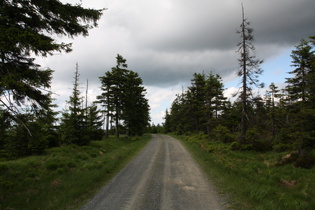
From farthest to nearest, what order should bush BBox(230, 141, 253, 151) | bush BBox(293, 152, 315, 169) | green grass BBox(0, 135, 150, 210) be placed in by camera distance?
bush BBox(230, 141, 253, 151)
bush BBox(293, 152, 315, 169)
green grass BBox(0, 135, 150, 210)

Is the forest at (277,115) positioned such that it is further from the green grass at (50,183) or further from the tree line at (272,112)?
the green grass at (50,183)

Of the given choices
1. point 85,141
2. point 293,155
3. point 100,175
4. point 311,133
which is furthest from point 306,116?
point 85,141

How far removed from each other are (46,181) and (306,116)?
16.6m

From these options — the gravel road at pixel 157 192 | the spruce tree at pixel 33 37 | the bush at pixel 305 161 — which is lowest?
the gravel road at pixel 157 192

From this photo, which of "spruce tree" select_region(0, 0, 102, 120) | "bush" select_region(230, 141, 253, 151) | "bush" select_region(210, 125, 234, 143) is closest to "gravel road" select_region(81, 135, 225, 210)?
"spruce tree" select_region(0, 0, 102, 120)

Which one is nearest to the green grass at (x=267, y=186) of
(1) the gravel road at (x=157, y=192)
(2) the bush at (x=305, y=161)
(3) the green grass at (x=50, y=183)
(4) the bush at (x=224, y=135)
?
(2) the bush at (x=305, y=161)

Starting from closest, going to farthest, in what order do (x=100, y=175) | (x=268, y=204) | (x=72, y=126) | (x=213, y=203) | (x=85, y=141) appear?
(x=268, y=204), (x=213, y=203), (x=100, y=175), (x=72, y=126), (x=85, y=141)

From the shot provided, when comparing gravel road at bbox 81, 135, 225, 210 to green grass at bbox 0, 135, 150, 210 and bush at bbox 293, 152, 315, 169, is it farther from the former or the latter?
bush at bbox 293, 152, 315, 169

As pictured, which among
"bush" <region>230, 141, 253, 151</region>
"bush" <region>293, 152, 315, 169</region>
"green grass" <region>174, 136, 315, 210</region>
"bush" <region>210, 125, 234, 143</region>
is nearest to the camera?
"green grass" <region>174, 136, 315, 210</region>

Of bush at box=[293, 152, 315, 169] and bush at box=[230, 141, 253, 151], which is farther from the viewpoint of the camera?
bush at box=[230, 141, 253, 151]

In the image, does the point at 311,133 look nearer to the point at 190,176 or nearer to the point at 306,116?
the point at 306,116

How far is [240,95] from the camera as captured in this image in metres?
17.1

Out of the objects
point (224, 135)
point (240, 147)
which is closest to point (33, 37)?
point (240, 147)

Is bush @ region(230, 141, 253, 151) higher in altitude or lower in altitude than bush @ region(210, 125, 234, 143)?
lower
